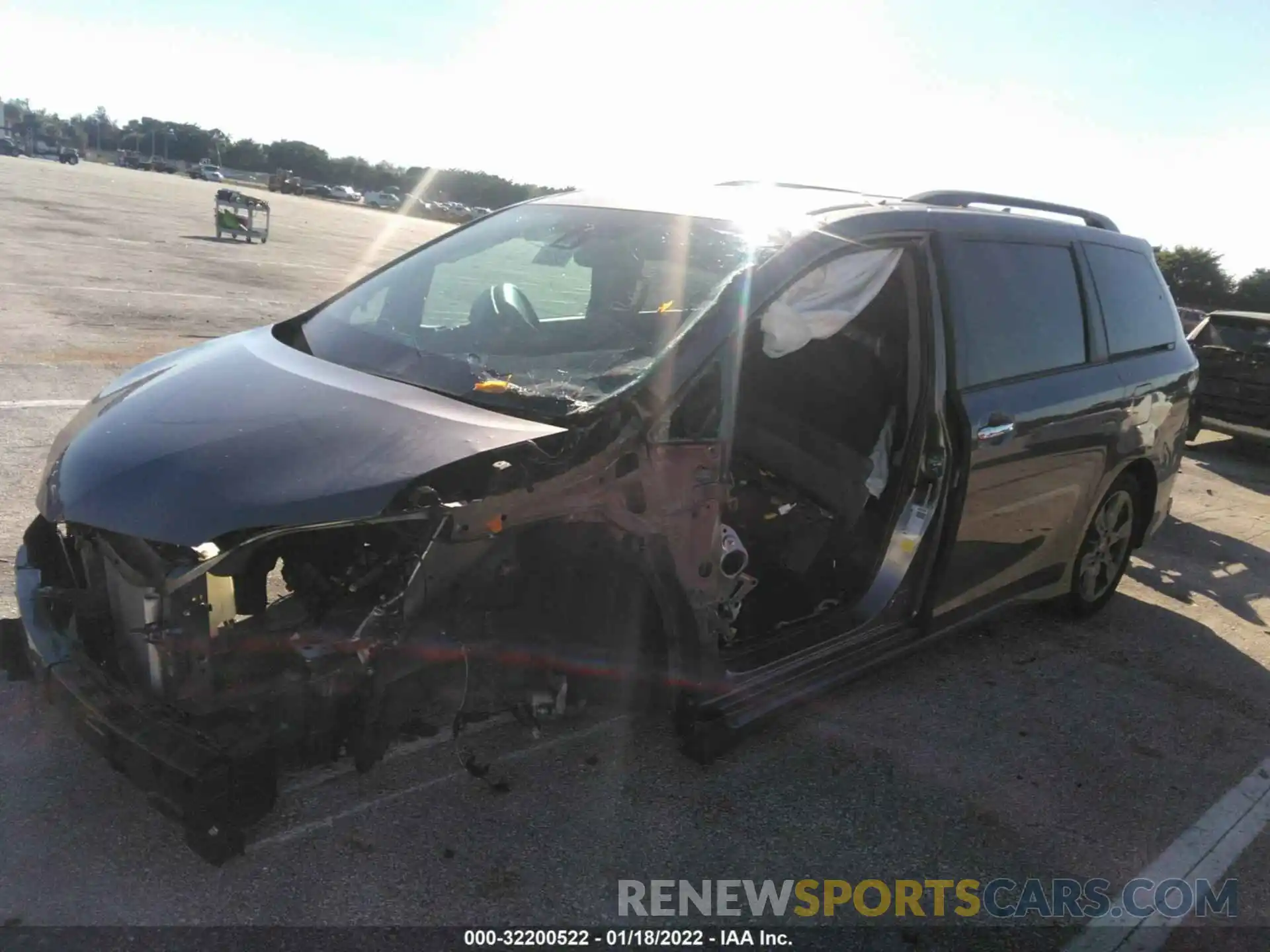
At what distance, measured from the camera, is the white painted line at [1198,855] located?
104 inches

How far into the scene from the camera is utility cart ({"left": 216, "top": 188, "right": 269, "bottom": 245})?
22172mm

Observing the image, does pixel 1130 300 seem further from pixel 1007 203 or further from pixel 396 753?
pixel 396 753

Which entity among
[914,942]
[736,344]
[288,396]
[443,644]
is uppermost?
[736,344]

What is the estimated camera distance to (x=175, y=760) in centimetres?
217

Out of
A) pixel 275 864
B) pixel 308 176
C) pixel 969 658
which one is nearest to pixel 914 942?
pixel 275 864

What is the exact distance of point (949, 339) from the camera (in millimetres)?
3520

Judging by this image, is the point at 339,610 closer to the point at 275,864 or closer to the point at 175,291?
the point at 275,864

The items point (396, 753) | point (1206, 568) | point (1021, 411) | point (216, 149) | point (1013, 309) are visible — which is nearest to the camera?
point (396, 753)

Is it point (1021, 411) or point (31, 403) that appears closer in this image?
point (1021, 411)

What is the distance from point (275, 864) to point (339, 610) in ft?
2.31

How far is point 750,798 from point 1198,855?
1.48 meters

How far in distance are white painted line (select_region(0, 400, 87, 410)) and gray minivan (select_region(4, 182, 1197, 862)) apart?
11.7ft

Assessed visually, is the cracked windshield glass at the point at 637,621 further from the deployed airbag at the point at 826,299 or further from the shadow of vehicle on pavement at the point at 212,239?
the shadow of vehicle on pavement at the point at 212,239

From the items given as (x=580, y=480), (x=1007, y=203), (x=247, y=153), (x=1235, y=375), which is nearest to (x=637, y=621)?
(x=580, y=480)
